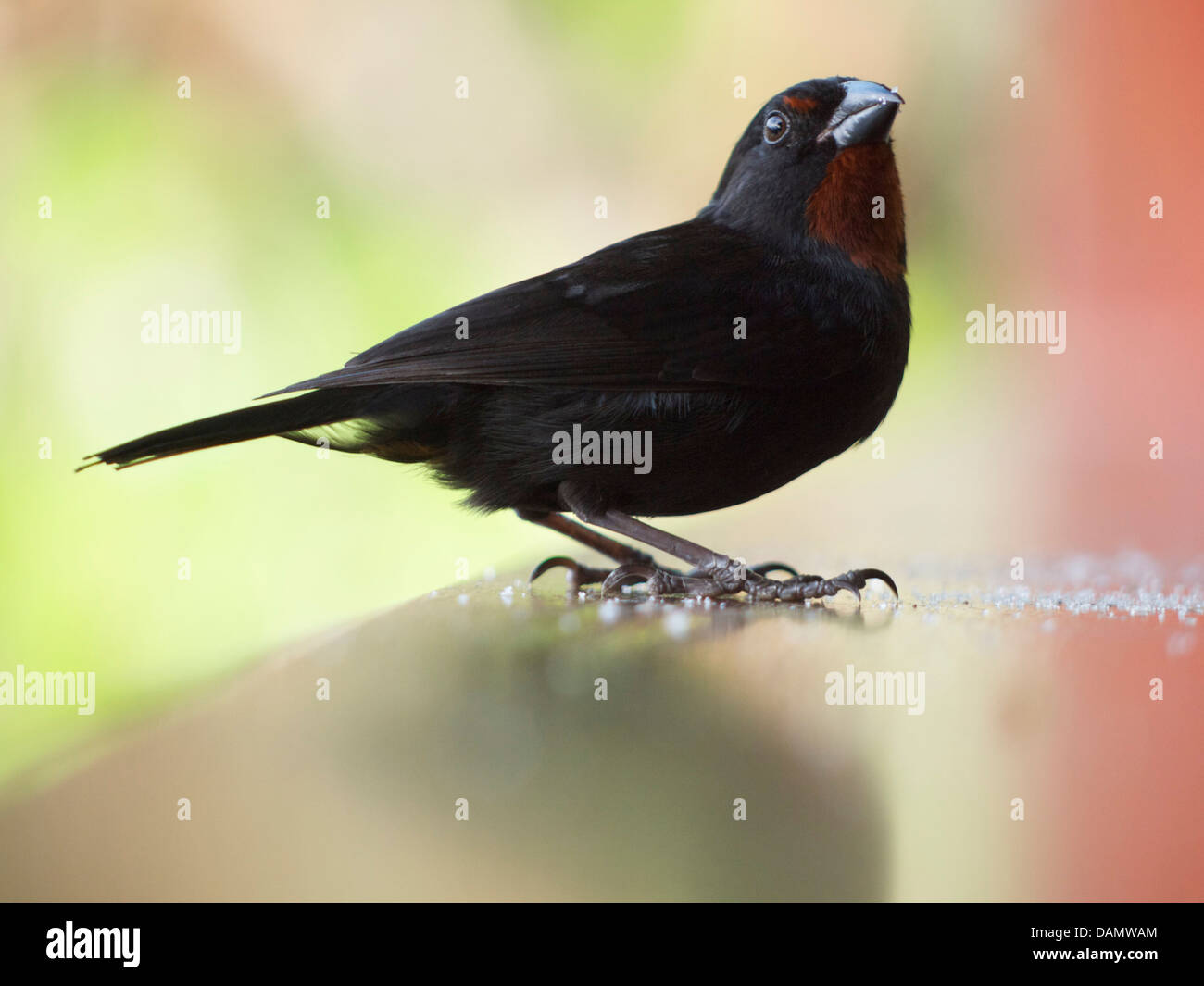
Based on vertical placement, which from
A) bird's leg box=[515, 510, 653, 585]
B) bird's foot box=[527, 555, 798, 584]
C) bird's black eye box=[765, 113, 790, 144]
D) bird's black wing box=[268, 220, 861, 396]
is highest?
bird's black eye box=[765, 113, 790, 144]

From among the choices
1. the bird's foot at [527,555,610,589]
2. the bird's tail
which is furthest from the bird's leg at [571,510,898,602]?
the bird's tail

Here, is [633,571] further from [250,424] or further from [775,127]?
[775,127]

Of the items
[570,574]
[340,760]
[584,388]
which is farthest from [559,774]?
[570,574]

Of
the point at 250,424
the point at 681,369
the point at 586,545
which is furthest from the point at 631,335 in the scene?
the point at 250,424

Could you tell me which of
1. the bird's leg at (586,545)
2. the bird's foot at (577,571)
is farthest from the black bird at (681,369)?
the bird's foot at (577,571)

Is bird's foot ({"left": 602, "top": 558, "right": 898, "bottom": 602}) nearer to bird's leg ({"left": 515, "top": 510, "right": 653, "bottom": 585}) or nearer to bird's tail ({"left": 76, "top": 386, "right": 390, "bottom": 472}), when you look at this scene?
bird's leg ({"left": 515, "top": 510, "right": 653, "bottom": 585})

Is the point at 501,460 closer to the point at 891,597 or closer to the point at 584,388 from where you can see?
the point at 584,388

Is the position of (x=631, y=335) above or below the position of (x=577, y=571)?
above
